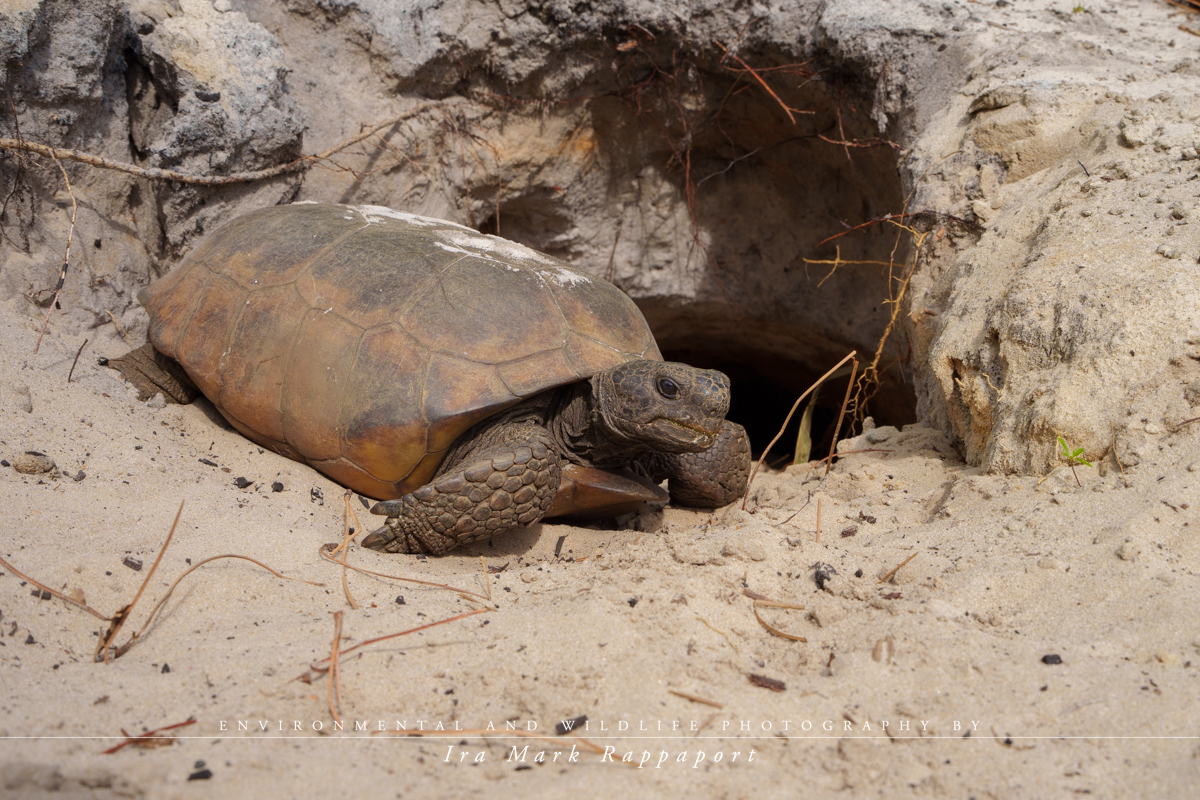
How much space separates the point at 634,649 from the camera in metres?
1.96

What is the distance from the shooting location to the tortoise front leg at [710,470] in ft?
11.5

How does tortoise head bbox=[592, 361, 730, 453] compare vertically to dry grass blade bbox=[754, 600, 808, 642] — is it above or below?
above

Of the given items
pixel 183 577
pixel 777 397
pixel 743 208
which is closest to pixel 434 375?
pixel 183 577

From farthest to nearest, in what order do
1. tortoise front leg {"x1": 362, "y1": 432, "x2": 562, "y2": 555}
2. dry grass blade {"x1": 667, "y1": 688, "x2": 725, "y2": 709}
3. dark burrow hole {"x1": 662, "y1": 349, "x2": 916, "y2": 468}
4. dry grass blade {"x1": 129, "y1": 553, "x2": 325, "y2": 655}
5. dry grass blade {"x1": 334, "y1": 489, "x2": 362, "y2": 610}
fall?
dark burrow hole {"x1": 662, "y1": 349, "x2": 916, "y2": 468}, tortoise front leg {"x1": 362, "y1": 432, "x2": 562, "y2": 555}, dry grass blade {"x1": 334, "y1": 489, "x2": 362, "y2": 610}, dry grass blade {"x1": 129, "y1": 553, "x2": 325, "y2": 655}, dry grass blade {"x1": 667, "y1": 688, "x2": 725, "y2": 709}

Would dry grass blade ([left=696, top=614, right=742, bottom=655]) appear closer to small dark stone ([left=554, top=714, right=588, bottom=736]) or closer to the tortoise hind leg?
small dark stone ([left=554, top=714, right=588, bottom=736])

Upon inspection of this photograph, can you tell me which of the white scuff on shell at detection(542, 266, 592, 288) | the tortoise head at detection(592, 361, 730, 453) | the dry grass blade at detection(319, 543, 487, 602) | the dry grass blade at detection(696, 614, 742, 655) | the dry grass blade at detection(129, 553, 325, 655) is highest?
the white scuff on shell at detection(542, 266, 592, 288)

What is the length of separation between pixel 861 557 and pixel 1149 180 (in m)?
2.05

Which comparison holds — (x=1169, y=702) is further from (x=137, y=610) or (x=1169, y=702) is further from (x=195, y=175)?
(x=195, y=175)

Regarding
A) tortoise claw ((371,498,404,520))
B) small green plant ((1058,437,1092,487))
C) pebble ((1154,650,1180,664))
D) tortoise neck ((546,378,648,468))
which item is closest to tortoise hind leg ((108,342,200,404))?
tortoise claw ((371,498,404,520))

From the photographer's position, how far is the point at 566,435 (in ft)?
10.8

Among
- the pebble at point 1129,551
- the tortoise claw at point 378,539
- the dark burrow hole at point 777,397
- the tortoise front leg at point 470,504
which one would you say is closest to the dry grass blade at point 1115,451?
the pebble at point 1129,551

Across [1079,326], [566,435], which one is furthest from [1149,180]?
[566,435]

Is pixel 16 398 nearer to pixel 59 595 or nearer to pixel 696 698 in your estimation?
pixel 59 595

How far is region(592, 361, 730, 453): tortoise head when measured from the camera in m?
2.88
